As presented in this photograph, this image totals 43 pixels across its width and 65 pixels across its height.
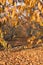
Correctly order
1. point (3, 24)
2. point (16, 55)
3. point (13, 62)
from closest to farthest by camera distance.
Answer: point (13, 62) → point (16, 55) → point (3, 24)

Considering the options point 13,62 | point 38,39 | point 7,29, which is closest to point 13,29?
point 7,29

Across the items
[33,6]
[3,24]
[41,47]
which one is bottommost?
[41,47]

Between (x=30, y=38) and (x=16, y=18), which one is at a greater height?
(x=16, y=18)

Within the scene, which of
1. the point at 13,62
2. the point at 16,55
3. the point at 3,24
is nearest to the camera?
the point at 13,62

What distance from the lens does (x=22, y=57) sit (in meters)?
10.5

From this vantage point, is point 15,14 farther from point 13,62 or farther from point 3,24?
point 13,62

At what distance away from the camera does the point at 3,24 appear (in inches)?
450

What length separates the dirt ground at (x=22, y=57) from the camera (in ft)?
32.8

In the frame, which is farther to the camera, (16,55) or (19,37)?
(19,37)

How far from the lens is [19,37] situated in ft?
38.9

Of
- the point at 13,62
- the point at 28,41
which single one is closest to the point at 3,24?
the point at 28,41

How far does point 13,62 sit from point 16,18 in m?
1.73

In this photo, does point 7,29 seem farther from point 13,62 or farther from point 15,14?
point 13,62

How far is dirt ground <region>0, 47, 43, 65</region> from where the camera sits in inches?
393
